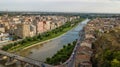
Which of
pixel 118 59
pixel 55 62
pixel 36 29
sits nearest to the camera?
pixel 118 59

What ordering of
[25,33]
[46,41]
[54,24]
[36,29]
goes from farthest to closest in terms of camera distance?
[54,24], [36,29], [25,33], [46,41]

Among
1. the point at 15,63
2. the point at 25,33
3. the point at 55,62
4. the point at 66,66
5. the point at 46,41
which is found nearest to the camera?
the point at 66,66

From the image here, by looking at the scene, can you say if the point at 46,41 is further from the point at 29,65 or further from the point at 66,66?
the point at 66,66

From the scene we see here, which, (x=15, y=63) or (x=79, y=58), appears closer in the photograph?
(x=79, y=58)

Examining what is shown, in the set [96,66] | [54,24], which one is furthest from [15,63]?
[54,24]

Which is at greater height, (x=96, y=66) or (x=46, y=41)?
(x=96, y=66)

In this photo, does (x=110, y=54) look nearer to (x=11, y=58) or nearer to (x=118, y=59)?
(x=118, y=59)

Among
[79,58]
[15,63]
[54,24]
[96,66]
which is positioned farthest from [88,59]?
[54,24]

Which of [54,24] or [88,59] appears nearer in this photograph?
[88,59]

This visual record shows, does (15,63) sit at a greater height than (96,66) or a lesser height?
lesser

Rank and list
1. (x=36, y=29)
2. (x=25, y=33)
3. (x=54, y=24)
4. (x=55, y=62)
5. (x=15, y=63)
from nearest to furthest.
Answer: (x=55, y=62), (x=15, y=63), (x=25, y=33), (x=36, y=29), (x=54, y=24)
